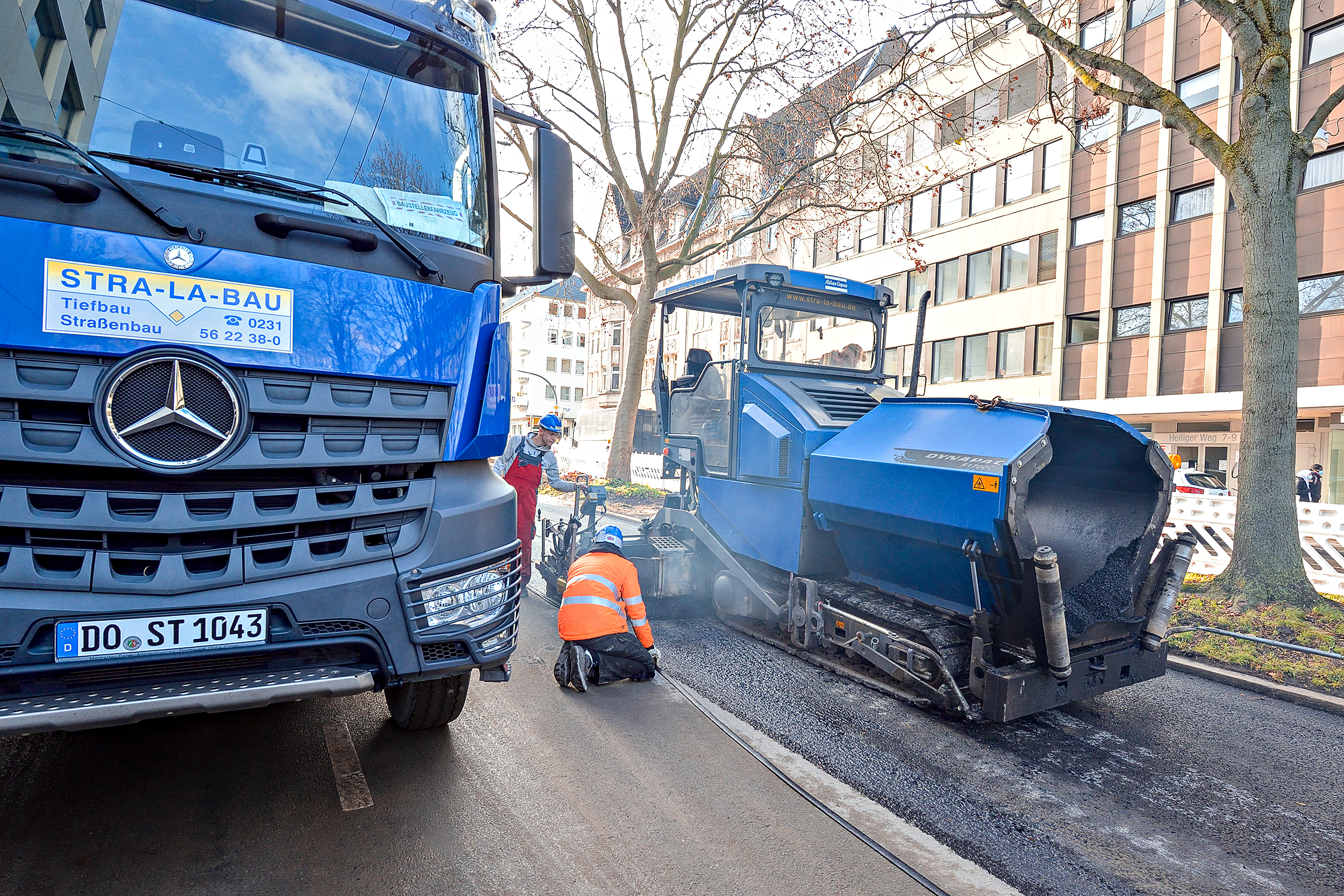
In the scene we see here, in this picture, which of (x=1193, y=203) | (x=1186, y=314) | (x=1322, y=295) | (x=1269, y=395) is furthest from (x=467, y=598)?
(x=1193, y=203)

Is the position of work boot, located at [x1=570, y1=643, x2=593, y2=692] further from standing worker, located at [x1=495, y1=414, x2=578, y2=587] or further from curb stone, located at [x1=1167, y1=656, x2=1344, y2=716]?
curb stone, located at [x1=1167, y1=656, x2=1344, y2=716]

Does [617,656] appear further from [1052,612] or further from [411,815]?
[1052,612]

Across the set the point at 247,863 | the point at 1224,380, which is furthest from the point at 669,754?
the point at 1224,380

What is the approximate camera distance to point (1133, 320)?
2139 centimetres

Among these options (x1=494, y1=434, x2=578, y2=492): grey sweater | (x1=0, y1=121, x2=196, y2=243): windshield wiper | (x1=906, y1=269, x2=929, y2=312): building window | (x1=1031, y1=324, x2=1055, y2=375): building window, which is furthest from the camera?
(x1=906, y1=269, x2=929, y2=312): building window

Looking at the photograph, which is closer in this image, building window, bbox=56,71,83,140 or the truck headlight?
building window, bbox=56,71,83,140

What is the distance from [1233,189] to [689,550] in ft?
19.1

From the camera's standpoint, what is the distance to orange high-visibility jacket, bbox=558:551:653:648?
4703mm

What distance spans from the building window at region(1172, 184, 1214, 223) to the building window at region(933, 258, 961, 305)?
22.5 ft

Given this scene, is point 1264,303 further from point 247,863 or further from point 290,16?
point 247,863

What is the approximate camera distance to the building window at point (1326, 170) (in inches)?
673

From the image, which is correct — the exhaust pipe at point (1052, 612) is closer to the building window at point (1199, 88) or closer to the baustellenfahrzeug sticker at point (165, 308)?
the baustellenfahrzeug sticker at point (165, 308)

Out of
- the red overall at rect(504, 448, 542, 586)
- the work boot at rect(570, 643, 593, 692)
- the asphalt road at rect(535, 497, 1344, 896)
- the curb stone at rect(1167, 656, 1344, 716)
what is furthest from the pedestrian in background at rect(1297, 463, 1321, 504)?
the work boot at rect(570, 643, 593, 692)

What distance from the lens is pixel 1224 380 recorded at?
19.2 metres
